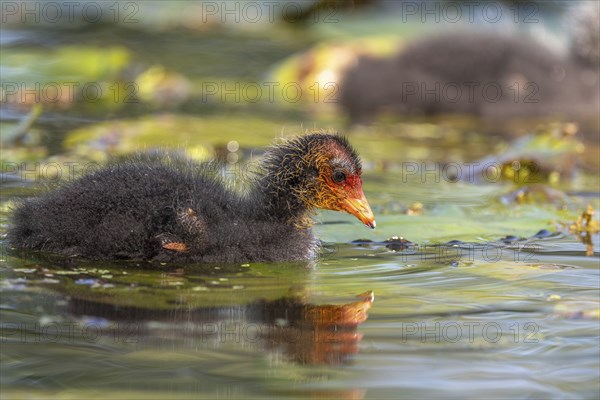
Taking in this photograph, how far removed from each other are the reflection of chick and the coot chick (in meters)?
5.92

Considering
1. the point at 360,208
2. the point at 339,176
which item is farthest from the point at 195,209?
the point at 360,208

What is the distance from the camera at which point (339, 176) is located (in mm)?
5863

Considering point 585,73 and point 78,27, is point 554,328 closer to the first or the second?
point 585,73

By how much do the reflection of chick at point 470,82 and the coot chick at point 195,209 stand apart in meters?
5.92

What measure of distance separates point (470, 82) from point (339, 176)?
6.47m

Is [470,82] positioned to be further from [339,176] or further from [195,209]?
[195,209]

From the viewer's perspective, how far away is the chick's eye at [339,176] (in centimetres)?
586

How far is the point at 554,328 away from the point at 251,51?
32.4 feet

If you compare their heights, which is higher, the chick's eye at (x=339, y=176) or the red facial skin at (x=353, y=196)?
the chick's eye at (x=339, y=176)

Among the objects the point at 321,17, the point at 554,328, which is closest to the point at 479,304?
the point at 554,328

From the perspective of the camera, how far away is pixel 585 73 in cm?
1260

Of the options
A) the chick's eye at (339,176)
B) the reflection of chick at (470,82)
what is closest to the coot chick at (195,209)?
the chick's eye at (339,176)

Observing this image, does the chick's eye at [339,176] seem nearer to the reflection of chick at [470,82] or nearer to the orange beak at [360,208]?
the orange beak at [360,208]

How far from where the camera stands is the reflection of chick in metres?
12.0
